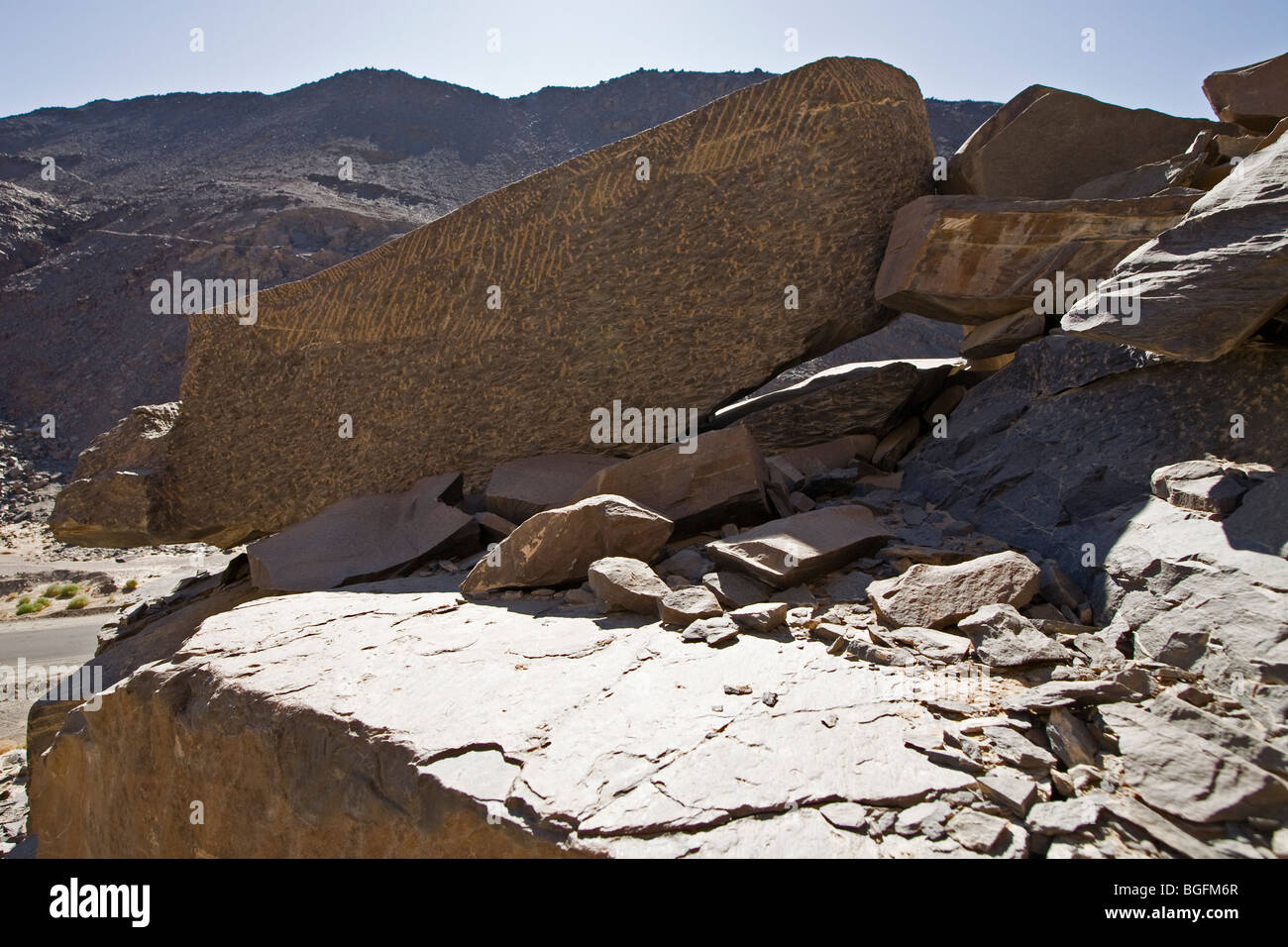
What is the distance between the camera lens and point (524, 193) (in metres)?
4.54

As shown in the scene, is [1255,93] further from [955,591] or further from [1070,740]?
[1070,740]

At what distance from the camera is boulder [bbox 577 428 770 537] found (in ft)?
10.7

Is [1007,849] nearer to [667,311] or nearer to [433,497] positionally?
[667,311]

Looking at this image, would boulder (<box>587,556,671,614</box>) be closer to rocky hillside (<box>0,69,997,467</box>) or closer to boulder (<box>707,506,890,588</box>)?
boulder (<box>707,506,890,588</box>)

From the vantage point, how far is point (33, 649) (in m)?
10.3

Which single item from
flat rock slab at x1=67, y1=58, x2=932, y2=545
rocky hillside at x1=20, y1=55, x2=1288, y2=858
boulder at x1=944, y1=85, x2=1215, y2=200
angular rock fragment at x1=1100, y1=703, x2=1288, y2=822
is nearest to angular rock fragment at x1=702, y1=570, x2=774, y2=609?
rocky hillside at x1=20, y1=55, x2=1288, y2=858

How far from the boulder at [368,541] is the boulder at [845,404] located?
1722 mm

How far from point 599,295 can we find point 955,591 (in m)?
2.91

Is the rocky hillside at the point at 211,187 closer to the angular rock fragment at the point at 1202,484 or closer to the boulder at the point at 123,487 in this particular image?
the boulder at the point at 123,487

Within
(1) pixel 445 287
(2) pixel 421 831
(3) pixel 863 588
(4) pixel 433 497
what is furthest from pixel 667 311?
(2) pixel 421 831

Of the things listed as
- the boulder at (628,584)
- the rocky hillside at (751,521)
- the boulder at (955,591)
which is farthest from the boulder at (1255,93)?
the boulder at (628,584)

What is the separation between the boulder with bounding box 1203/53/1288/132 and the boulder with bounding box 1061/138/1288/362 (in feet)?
6.89

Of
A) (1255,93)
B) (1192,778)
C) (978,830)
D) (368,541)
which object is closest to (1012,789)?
(978,830)

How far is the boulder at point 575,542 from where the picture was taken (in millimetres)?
2850
